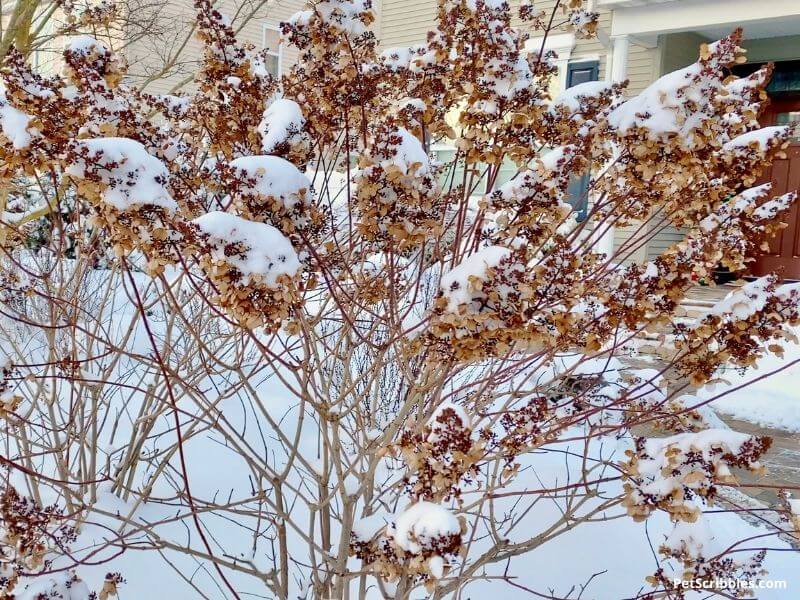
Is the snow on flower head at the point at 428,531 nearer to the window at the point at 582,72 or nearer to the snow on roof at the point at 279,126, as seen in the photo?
the snow on roof at the point at 279,126

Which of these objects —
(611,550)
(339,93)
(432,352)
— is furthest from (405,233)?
(611,550)

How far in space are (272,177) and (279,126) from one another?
0.87ft

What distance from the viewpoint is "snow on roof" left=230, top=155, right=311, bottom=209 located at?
1.53m

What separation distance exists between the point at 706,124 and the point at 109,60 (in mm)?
1670

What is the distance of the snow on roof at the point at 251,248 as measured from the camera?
4.65 feet

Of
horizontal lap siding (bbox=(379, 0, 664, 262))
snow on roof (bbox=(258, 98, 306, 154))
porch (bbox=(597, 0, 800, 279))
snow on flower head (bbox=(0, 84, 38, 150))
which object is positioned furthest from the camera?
horizontal lap siding (bbox=(379, 0, 664, 262))

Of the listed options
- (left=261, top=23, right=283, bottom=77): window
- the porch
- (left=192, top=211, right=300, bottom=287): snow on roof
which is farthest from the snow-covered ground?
(left=261, top=23, right=283, bottom=77): window

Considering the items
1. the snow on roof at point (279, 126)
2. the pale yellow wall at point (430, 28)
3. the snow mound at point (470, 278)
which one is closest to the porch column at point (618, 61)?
the pale yellow wall at point (430, 28)

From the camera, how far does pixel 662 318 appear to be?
5.72ft

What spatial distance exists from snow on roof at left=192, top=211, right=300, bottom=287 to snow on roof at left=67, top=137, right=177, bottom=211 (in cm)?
13

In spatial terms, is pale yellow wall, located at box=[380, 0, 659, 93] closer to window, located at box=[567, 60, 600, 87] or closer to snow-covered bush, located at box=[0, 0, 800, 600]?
window, located at box=[567, 60, 600, 87]

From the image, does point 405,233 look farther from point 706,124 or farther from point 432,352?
point 706,124

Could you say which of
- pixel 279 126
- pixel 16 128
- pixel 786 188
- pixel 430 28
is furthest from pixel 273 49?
pixel 16 128

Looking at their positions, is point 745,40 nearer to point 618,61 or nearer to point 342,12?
point 618,61
